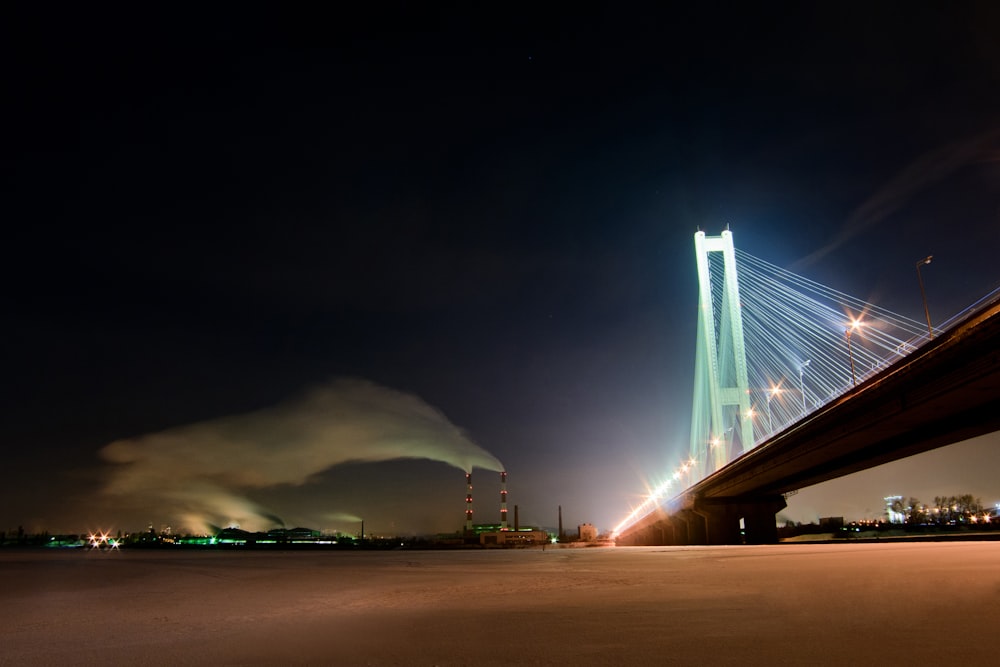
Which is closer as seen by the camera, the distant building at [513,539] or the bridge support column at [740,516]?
the bridge support column at [740,516]

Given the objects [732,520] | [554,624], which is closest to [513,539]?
[732,520]

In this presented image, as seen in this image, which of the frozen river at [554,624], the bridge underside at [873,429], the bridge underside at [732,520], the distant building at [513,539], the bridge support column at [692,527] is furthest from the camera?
the distant building at [513,539]

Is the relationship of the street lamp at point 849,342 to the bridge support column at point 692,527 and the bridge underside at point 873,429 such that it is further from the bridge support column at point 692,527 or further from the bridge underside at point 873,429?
the bridge support column at point 692,527

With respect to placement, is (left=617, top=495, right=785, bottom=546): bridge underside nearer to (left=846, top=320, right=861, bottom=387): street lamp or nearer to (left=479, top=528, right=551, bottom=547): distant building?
(left=846, top=320, right=861, bottom=387): street lamp

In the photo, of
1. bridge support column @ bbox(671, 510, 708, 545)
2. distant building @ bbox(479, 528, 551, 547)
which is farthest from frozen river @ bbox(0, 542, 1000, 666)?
distant building @ bbox(479, 528, 551, 547)

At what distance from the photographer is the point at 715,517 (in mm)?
87438

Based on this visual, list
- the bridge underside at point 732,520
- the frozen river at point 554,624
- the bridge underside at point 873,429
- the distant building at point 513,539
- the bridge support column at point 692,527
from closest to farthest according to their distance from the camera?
1. the frozen river at point 554,624
2. the bridge underside at point 873,429
3. the bridge underside at point 732,520
4. the bridge support column at point 692,527
5. the distant building at point 513,539

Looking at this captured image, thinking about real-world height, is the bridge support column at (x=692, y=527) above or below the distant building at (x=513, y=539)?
above

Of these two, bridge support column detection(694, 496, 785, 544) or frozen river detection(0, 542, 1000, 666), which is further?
bridge support column detection(694, 496, 785, 544)

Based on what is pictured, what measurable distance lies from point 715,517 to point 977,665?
3420 inches

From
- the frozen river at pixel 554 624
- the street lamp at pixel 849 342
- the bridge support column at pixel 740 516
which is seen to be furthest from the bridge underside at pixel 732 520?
the frozen river at pixel 554 624

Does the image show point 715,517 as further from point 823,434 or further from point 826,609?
point 826,609

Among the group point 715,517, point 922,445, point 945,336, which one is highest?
point 945,336

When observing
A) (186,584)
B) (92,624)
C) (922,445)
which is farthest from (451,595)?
(922,445)
